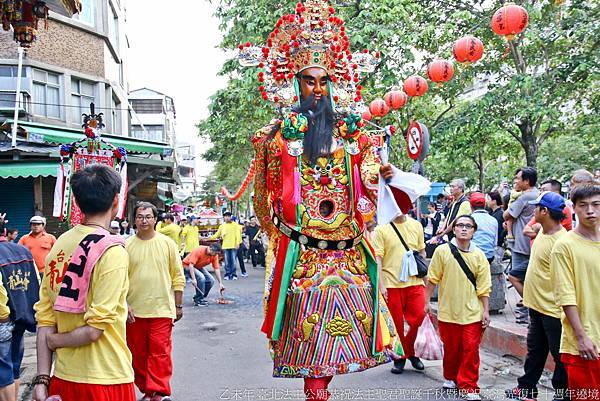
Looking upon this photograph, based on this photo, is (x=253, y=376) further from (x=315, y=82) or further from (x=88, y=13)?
(x=88, y=13)

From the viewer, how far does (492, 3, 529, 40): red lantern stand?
8070mm

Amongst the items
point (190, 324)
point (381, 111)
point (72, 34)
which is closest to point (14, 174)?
point (190, 324)

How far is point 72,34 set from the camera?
1605cm

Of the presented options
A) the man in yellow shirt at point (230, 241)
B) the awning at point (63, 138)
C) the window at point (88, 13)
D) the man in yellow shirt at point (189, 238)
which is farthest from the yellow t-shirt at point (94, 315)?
the window at point (88, 13)

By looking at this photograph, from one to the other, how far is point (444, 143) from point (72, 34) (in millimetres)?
11042

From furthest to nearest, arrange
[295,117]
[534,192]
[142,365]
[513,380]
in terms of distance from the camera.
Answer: [534,192] → [513,380] → [142,365] → [295,117]

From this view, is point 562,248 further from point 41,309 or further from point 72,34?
point 72,34

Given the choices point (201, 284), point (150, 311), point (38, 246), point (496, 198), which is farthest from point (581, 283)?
point (201, 284)

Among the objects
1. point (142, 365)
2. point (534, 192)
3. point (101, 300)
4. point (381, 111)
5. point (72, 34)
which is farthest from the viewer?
point (72, 34)

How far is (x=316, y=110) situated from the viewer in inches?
151

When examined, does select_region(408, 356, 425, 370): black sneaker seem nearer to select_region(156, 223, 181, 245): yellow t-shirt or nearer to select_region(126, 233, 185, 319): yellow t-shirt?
select_region(126, 233, 185, 319): yellow t-shirt

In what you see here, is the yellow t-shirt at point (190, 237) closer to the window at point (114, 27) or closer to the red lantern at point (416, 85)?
the red lantern at point (416, 85)

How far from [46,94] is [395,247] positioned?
12.8 metres

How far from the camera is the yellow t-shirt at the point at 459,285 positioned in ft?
15.8
